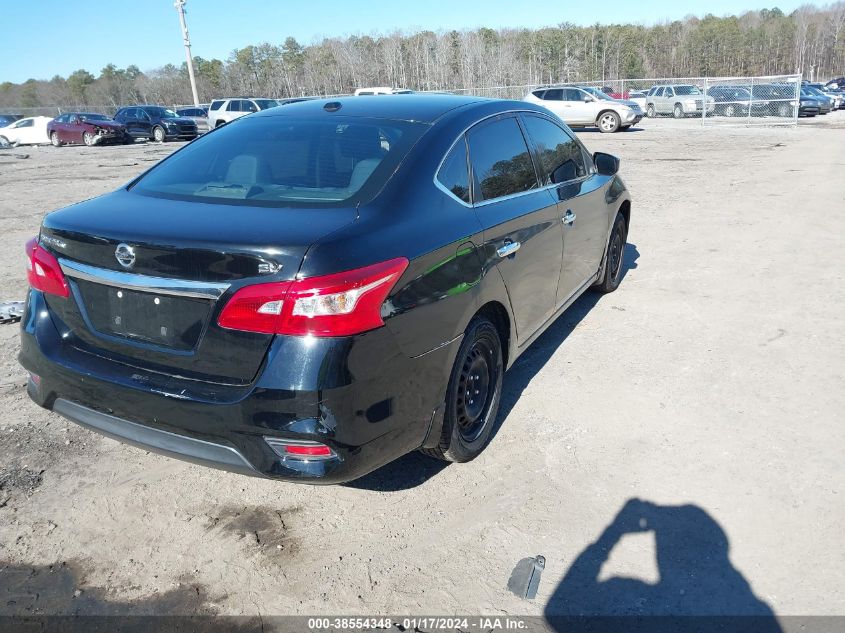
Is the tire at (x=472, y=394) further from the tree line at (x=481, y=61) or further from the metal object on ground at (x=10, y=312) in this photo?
the tree line at (x=481, y=61)

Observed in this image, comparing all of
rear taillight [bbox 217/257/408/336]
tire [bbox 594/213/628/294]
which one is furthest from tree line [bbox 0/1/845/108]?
rear taillight [bbox 217/257/408/336]

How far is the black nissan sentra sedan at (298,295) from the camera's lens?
243cm

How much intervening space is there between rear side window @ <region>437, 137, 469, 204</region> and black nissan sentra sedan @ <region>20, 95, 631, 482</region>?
14 mm

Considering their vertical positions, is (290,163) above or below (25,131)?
above

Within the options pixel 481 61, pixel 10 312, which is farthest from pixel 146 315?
pixel 481 61

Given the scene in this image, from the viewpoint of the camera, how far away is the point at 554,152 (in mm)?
4562

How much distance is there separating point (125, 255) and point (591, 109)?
2613cm

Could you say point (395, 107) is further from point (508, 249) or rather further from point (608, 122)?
point (608, 122)

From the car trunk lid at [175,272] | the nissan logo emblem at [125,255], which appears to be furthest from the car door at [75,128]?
the nissan logo emblem at [125,255]

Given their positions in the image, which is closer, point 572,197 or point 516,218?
point 516,218

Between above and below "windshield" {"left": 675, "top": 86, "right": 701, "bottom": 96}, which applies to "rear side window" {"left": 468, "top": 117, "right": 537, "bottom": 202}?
above

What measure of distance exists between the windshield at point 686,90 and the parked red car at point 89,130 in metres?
26.5

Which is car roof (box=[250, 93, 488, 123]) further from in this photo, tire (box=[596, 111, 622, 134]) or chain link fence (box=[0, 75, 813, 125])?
A: chain link fence (box=[0, 75, 813, 125])

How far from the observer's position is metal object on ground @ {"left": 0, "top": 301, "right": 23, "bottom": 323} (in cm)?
552
